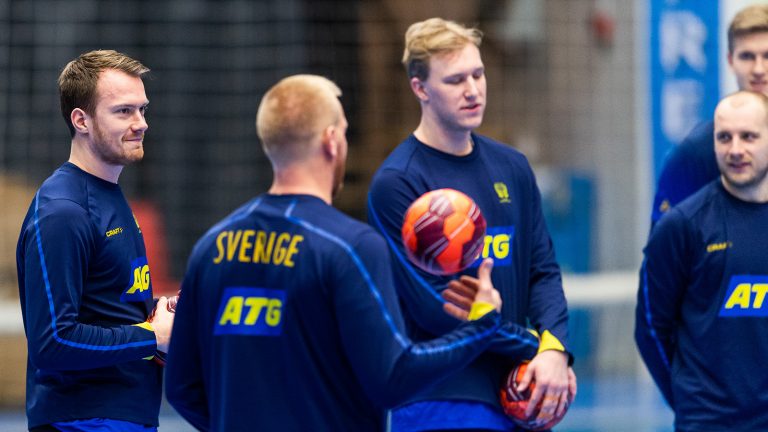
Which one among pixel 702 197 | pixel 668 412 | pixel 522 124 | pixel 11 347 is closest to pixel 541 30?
pixel 522 124

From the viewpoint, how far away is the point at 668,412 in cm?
1102

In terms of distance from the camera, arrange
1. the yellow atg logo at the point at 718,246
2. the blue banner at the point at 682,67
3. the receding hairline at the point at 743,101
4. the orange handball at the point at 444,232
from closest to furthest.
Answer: the orange handball at the point at 444,232, the yellow atg logo at the point at 718,246, the receding hairline at the point at 743,101, the blue banner at the point at 682,67

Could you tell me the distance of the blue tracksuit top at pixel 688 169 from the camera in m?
5.89

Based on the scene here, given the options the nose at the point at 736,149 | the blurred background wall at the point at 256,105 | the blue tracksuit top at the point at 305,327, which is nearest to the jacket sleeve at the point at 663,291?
the nose at the point at 736,149

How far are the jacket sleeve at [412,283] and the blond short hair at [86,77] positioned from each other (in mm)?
1112

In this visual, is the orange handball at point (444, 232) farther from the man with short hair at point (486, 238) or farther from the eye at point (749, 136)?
the eye at point (749, 136)

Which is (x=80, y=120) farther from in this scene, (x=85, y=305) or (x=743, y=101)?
(x=743, y=101)

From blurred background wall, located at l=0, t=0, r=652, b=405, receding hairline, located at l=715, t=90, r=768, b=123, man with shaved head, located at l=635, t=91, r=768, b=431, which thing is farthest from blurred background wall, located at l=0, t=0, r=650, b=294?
man with shaved head, located at l=635, t=91, r=768, b=431

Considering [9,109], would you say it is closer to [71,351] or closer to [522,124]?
[522,124]

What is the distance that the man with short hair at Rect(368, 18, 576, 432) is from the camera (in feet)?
15.9

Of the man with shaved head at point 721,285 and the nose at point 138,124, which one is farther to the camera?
the man with shaved head at point 721,285

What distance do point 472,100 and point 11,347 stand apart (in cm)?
807

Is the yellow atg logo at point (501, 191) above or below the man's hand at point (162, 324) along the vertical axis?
above

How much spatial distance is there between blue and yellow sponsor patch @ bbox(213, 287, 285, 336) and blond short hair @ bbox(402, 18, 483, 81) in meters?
1.71
